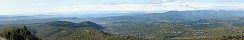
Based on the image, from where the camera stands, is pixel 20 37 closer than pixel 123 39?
Yes

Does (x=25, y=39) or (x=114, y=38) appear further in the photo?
(x=114, y=38)

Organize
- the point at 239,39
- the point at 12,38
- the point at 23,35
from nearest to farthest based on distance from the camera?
the point at 12,38 → the point at 23,35 → the point at 239,39

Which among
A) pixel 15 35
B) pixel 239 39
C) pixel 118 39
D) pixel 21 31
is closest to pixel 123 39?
pixel 118 39

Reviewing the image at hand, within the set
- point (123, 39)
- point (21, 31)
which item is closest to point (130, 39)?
point (123, 39)

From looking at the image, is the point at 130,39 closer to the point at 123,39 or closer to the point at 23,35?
the point at 123,39

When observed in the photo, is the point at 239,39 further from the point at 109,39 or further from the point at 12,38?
the point at 12,38

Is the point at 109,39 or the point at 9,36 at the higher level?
the point at 9,36

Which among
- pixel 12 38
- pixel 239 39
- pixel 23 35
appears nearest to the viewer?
pixel 12 38

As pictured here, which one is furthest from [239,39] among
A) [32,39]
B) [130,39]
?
[32,39]

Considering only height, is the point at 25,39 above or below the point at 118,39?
above
